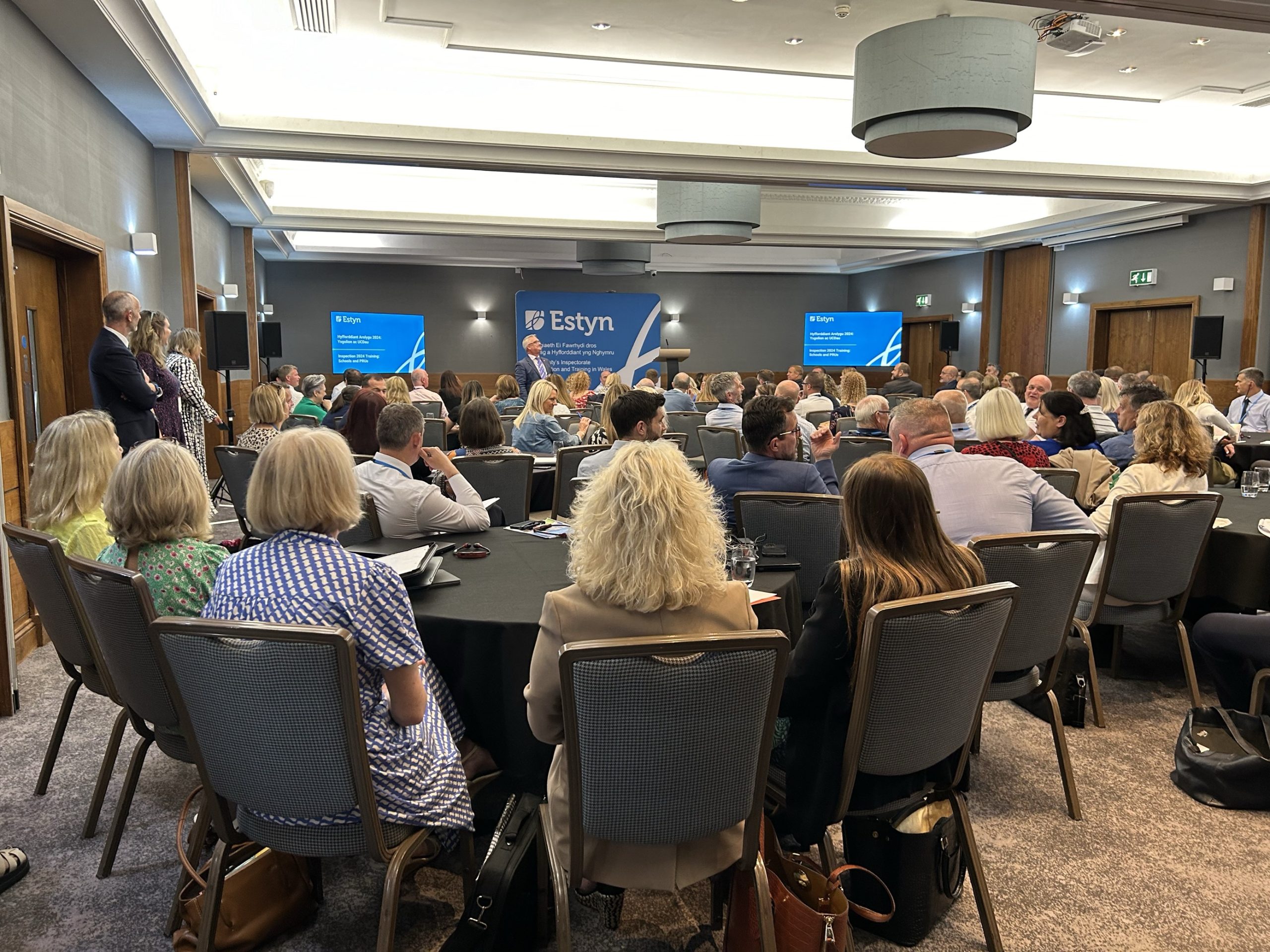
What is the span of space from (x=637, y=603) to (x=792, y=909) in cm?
77

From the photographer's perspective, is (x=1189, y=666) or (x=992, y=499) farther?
(x=1189, y=666)

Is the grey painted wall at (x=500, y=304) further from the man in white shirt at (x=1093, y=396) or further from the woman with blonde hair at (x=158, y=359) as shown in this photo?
the man in white shirt at (x=1093, y=396)

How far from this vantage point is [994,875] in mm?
2600

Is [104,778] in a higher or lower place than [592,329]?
lower

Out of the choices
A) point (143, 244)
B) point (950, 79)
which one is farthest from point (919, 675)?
point (143, 244)

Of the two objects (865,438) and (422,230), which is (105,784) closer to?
(865,438)

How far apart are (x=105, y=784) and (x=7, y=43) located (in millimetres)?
3781

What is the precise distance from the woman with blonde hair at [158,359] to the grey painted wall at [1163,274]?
1157cm

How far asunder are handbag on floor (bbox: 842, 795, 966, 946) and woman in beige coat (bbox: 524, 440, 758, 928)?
55cm

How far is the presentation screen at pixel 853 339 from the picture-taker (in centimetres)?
1769

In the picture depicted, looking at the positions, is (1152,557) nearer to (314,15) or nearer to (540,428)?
(540,428)

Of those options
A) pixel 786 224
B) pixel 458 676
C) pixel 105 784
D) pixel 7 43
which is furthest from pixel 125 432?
pixel 786 224

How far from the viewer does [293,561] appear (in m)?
1.94

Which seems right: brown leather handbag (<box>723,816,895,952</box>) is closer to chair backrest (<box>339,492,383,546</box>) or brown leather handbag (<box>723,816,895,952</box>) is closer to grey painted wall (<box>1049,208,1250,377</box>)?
chair backrest (<box>339,492,383,546</box>)
